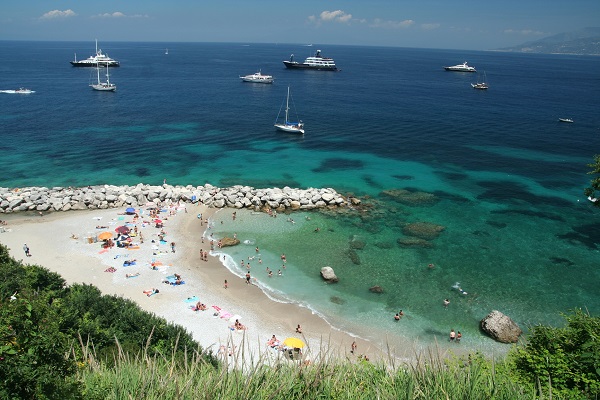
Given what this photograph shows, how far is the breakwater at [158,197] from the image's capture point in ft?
A: 151

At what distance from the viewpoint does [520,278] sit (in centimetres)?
3650

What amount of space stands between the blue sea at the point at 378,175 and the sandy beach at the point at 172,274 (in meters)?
2.05

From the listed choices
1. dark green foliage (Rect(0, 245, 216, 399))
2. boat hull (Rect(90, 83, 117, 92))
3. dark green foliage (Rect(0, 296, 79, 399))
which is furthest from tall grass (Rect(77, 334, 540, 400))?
boat hull (Rect(90, 83, 117, 92))

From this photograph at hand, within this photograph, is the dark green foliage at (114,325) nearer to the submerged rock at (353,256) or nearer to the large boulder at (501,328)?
the submerged rock at (353,256)

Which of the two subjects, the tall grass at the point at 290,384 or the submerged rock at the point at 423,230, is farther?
the submerged rock at the point at 423,230

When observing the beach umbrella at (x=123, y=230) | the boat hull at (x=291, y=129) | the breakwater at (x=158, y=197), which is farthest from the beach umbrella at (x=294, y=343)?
the boat hull at (x=291, y=129)

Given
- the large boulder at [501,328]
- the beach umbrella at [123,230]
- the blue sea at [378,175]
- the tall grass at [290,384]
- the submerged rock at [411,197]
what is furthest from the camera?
the submerged rock at [411,197]

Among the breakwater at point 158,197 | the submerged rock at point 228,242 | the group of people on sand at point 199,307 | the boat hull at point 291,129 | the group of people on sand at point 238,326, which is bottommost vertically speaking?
the group of people on sand at point 238,326

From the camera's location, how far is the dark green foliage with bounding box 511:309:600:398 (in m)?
14.8

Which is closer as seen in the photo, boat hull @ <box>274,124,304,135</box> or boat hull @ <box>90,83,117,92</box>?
boat hull @ <box>274,124,304,135</box>

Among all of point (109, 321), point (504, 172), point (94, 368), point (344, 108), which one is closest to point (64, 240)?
point (109, 321)

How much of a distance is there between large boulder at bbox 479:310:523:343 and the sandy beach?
8.37m

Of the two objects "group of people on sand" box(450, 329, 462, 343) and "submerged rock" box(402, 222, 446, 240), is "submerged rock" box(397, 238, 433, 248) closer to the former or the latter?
"submerged rock" box(402, 222, 446, 240)

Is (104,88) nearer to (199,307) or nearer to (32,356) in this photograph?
(199,307)
